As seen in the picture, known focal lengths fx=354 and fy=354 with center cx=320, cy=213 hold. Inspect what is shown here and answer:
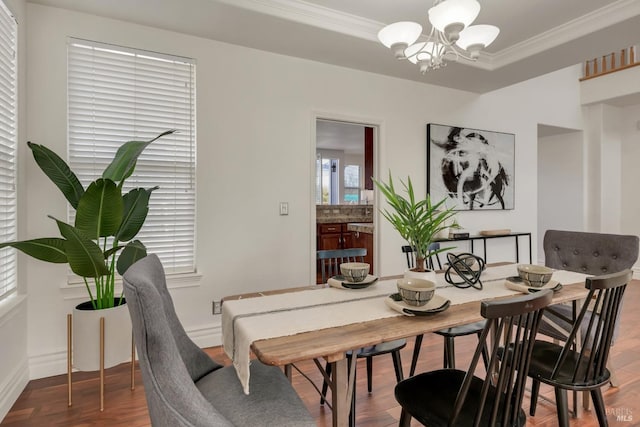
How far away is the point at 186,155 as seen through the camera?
2863 millimetres

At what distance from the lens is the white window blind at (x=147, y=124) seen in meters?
2.53

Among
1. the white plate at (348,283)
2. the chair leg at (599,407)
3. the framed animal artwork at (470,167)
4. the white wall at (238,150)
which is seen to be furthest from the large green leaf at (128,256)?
the framed animal artwork at (470,167)

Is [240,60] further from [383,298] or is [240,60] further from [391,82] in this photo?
[383,298]

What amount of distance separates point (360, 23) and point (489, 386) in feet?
8.78

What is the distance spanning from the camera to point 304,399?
2160 millimetres

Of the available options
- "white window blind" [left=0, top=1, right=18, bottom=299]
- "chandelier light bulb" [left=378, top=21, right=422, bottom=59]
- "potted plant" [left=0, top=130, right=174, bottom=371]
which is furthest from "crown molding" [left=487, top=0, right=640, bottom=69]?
"white window blind" [left=0, top=1, right=18, bottom=299]

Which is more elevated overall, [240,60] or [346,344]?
[240,60]

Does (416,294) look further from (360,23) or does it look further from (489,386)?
(360,23)

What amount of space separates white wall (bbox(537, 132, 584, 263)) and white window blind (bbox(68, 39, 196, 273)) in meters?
5.65

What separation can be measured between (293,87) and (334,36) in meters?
0.60

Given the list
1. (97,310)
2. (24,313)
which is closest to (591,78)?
(97,310)

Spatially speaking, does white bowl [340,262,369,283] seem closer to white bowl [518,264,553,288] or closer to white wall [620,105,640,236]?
white bowl [518,264,553,288]

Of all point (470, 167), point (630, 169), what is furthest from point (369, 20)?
point (630, 169)

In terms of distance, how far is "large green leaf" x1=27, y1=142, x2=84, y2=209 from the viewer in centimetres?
198
